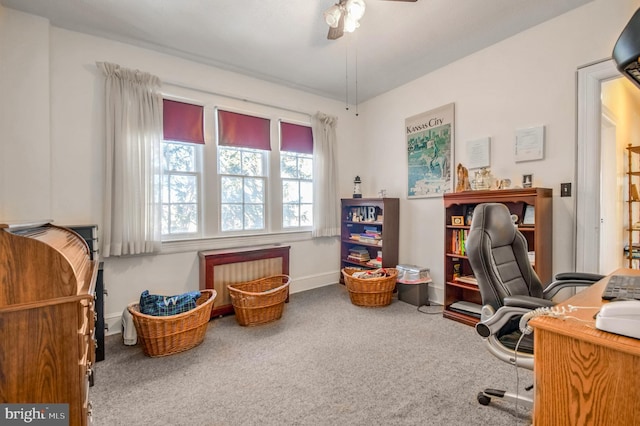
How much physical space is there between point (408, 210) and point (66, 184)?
364 cm

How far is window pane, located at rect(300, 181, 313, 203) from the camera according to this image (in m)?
4.06

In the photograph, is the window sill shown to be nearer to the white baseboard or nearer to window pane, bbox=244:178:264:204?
window pane, bbox=244:178:264:204

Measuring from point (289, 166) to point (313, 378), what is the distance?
8.77ft

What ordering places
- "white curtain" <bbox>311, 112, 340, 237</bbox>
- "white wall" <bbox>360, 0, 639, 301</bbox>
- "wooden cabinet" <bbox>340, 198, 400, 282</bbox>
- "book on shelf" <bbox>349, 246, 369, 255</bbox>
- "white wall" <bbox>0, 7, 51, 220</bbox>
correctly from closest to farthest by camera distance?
"white wall" <bbox>0, 7, 51, 220</bbox>
"white wall" <bbox>360, 0, 639, 301</bbox>
"wooden cabinet" <bbox>340, 198, 400, 282</bbox>
"white curtain" <bbox>311, 112, 340, 237</bbox>
"book on shelf" <bbox>349, 246, 369, 255</bbox>

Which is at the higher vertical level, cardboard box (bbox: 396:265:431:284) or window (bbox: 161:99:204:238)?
window (bbox: 161:99:204:238)

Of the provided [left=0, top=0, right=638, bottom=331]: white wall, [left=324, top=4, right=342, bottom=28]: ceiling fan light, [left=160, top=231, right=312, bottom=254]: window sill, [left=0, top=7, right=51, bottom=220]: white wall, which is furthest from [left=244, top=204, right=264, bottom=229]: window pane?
[left=324, top=4, right=342, bottom=28]: ceiling fan light

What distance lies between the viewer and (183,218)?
3162mm

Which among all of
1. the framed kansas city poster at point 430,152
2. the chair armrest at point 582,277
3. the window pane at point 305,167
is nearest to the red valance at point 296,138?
the window pane at point 305,167

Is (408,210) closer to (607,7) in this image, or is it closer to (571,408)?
(607,7)

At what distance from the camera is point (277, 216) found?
3.79 m

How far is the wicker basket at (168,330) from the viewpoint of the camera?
2.17 meters

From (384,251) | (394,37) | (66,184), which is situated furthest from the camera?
(384,251)

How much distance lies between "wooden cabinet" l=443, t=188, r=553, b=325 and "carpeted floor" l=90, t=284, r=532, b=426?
0.37 m

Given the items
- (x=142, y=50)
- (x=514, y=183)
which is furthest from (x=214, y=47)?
(x=514, y=183)
